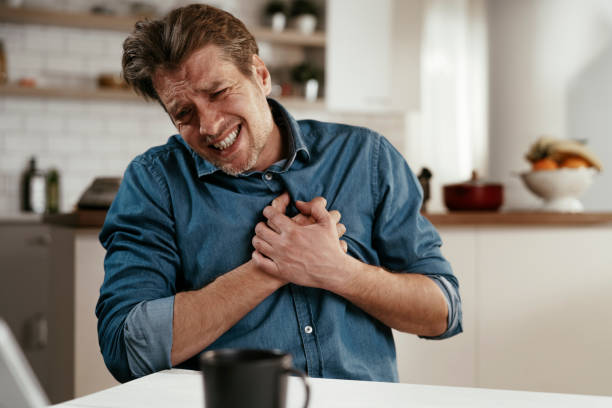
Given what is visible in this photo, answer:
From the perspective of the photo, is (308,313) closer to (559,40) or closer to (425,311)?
(425,311)

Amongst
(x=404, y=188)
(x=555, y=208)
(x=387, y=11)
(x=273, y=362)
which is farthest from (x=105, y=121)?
(x=273, y=362)

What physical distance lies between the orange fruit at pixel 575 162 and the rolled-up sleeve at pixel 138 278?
186cm

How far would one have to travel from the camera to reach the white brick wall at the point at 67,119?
4172 mm

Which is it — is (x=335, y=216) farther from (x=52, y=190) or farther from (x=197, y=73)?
(x=52, y=190)

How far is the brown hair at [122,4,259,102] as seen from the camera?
3.90 feet

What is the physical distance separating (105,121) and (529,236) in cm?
308

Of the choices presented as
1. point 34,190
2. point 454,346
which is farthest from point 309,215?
point 34,190

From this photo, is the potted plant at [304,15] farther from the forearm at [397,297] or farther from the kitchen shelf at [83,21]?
the forearm at [397,297]

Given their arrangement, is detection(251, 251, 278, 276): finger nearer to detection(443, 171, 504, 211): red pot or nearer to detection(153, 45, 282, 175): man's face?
detection(153, 45, 282, 175): man's face

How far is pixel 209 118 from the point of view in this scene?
121 centimetres

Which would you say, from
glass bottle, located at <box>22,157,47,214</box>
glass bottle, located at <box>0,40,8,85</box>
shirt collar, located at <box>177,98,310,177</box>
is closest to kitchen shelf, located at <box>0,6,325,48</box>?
glass bottle, located at <box>0,40,8,85</box>

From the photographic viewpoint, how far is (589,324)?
2.38 metres

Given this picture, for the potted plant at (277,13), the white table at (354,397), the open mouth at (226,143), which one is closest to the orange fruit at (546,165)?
the open mouth at (226,143)

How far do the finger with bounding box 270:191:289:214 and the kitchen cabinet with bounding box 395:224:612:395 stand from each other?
3.85 ft
